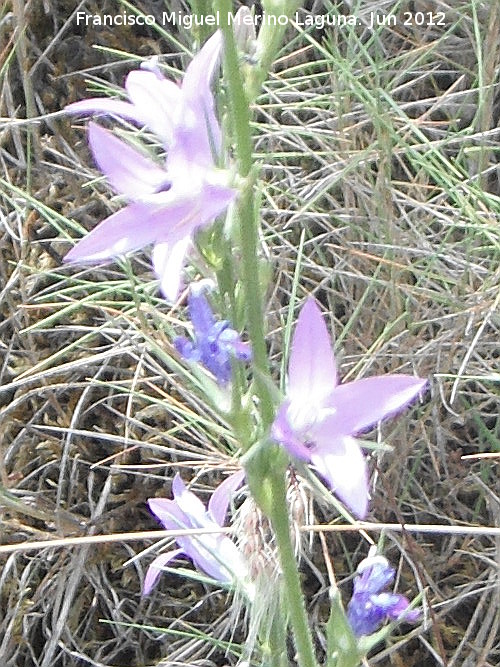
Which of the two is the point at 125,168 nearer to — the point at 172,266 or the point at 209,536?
the point at 172,266

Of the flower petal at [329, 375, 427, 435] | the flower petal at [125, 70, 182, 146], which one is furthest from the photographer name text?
the flower petal at [329, 375, 427, 435]

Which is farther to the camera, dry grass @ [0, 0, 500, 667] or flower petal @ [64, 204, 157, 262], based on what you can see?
dry grass @ [0, 0, 500, 667]

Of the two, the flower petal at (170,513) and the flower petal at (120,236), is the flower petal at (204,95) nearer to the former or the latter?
the flower petal at (120,236)

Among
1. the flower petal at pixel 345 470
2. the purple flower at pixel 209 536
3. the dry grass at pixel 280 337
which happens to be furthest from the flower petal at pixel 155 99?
the dry grass at pixel 280 337

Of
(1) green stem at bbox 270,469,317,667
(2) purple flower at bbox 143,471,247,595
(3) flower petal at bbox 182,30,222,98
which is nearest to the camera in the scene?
(3) flower petal at bbox 182,30,222,98

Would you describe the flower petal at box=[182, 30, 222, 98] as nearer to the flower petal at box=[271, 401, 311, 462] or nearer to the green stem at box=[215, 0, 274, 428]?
the green stem at box=[215, 0, 274, 428]

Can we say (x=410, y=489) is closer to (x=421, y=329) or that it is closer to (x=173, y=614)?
(x=421, y=329)

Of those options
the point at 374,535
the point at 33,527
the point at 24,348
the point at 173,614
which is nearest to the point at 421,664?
the point at 374,535

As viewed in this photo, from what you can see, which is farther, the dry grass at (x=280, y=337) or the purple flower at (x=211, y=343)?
the dry grass at (x=280, y=337)

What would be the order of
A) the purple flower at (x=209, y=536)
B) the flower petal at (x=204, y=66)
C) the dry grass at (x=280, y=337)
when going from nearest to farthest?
1. the flower petal at (x=204, y=66)
2. the purple flower at (x=209, y=536)
3. the dry grass at (x=280, y=337)
